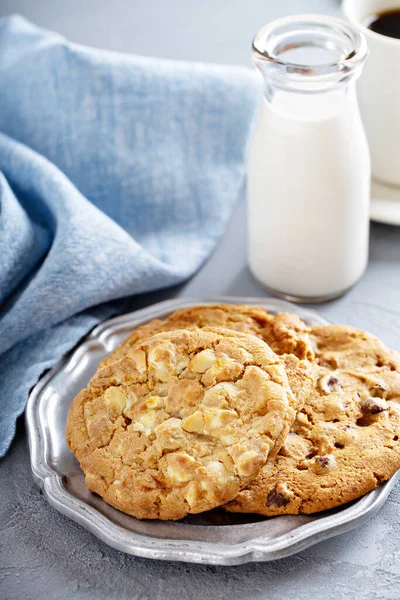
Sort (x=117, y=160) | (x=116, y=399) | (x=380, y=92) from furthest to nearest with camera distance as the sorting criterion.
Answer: (x=117, y=160) → (x=380, y=92) → (x=116, y=399)

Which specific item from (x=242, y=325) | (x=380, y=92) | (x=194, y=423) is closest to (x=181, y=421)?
(x=194, y=423)

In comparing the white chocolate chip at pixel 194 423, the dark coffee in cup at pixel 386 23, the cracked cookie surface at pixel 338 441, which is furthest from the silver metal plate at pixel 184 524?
the dark coffee in cup at pixel 386 23

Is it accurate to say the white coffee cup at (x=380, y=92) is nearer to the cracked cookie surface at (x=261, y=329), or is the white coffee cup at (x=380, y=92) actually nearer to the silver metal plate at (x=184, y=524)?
the cracked cookie surface at (x=261, y=329)

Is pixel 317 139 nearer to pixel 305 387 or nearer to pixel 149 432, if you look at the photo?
pixel 305 387

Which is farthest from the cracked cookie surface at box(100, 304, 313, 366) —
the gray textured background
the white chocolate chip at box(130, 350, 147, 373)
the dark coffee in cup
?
the dark coffee in cup

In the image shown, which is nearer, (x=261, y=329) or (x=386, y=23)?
(x=261, y=329)

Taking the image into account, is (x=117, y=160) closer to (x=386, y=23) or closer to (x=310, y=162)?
(x=310, y=162)
